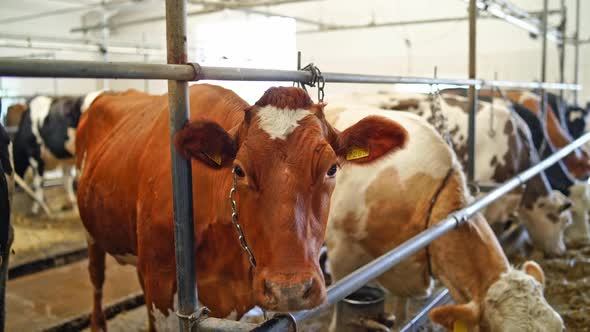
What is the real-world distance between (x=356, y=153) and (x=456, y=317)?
3.37ft

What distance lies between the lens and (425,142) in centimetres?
289

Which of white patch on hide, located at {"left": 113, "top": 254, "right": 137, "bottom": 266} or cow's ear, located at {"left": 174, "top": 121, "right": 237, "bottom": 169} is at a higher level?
cow's ear, located at {"left": 174, "top": 121, "right": 237, "bottom": 169}

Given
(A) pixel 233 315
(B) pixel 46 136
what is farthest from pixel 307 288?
(B) pixel 46 136

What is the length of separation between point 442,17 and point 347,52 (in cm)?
163

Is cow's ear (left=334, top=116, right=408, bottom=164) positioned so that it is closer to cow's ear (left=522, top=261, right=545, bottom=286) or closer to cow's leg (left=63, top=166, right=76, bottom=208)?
cow's ear (left=522, top=261, right=545, bottom=286)

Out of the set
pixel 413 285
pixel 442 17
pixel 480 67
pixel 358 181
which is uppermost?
pixel 442 17

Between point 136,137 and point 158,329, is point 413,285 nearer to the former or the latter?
point 158,329

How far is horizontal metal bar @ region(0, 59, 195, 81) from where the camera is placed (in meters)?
0.89

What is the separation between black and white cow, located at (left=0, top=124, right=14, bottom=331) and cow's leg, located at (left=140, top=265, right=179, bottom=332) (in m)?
0.46

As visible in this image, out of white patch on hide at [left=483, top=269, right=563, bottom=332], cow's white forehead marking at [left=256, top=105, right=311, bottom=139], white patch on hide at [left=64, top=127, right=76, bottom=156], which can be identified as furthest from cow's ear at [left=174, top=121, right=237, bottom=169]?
white patch on hide at [left=64, top=127, right=76, bottom=156]

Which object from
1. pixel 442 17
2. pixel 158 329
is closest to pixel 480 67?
pixel 442 17

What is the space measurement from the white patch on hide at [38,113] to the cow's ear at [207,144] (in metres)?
6.77

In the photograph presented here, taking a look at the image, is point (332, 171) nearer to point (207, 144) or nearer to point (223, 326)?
point (207, 144)

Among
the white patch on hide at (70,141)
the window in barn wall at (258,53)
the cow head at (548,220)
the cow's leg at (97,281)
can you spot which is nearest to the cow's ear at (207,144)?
the window in barn wall at (258,53)
